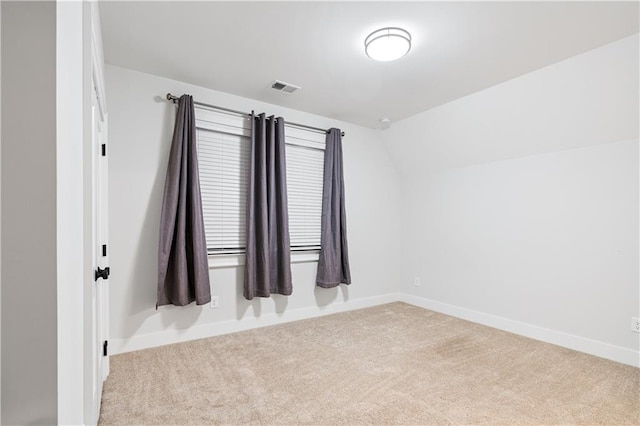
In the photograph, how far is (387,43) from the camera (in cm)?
225

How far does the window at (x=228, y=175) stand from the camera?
3201 mm

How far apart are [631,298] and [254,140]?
3658mm

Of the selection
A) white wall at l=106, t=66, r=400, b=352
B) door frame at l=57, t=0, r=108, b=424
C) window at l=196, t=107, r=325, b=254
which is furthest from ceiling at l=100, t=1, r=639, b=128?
door frame at l=57, t=0, r=108, b=424

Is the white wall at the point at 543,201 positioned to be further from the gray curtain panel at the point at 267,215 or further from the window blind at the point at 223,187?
the window blind at the point at 223,187

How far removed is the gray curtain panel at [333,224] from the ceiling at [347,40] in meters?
0.88

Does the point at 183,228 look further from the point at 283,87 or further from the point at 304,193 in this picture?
the point at 283,87

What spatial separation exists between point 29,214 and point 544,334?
3977 millimetres

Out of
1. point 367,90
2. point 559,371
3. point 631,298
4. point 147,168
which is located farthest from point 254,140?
point 631,298

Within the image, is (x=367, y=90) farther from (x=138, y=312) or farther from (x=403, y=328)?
(x=138, y=312)

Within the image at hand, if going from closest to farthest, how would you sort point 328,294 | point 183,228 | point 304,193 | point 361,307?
point 183,228
point 304,193
point 328,294
point 361,307

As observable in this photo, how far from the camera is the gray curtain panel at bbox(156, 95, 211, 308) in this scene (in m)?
2.83

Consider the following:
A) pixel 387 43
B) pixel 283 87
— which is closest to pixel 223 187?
pixel 283 87

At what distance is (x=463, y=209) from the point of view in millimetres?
3992

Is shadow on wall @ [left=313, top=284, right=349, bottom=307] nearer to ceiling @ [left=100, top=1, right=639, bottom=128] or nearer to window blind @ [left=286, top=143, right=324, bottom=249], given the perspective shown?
window blind @ [left=286, top=143, right=324, bottom=249]
